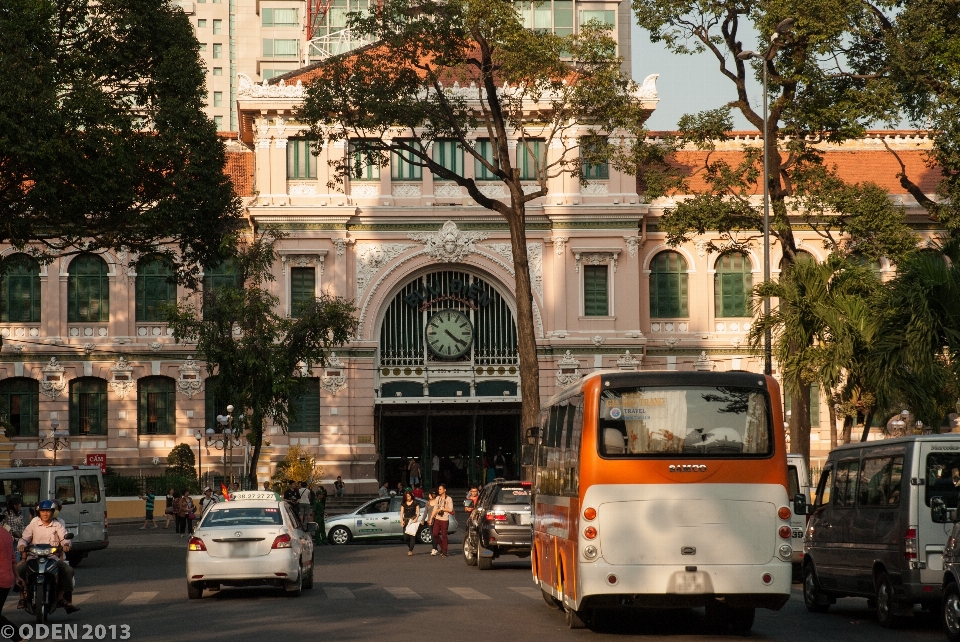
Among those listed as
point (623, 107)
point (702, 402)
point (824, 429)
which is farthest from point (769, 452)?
point (824, 429)

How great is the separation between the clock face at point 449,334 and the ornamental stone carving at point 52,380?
13352 millimetres

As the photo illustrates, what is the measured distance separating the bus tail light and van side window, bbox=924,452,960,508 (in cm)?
37

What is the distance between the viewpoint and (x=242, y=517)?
65.8 feet

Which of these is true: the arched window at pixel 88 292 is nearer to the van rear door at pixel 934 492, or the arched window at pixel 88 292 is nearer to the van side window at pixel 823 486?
the van side window at pixel 823 486

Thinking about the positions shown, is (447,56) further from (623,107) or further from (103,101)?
(103,101)

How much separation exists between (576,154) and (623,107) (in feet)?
64.4

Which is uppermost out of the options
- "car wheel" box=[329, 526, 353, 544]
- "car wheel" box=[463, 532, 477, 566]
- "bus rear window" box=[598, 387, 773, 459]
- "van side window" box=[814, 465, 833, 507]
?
"bus rear window" box=[598, 387, 773, 459]

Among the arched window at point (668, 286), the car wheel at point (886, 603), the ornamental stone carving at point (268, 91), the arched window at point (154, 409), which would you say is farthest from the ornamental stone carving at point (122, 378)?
the car wheel at point (886, 603)

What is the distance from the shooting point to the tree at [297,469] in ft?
152

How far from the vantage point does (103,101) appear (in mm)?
25266

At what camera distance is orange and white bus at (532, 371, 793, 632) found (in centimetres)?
1459

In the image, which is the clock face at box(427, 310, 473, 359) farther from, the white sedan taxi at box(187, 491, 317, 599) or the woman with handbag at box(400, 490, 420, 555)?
the white sedan taxi at box(187, 491, 317, 599)

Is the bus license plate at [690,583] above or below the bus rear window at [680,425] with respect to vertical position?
below

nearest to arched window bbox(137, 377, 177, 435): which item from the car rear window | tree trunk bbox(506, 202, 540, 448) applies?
tree trunk bbox(506, 202, 540, 448)
